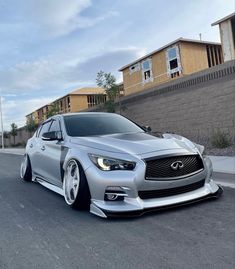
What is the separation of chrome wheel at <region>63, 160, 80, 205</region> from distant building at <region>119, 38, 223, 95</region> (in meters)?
19.9

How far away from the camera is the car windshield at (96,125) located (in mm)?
6289

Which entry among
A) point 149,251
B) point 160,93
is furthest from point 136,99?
point 149,251

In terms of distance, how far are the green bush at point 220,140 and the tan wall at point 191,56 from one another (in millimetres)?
13381

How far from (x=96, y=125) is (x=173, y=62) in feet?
68.8

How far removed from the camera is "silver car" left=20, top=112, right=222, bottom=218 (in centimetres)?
473

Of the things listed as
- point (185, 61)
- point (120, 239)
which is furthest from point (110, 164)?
point (185, 61)

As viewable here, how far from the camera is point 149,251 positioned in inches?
146

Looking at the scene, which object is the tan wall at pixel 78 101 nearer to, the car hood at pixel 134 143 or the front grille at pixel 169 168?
the car hood at pixel 134 143

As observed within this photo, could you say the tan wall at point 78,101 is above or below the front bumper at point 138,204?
above

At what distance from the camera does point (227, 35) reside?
21.3m

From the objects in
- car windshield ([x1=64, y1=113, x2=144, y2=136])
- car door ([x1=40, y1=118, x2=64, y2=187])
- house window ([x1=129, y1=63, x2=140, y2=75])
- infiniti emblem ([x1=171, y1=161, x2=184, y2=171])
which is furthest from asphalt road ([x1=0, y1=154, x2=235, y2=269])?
house window ([x1=129, y1=63, x2=140, y2=75])

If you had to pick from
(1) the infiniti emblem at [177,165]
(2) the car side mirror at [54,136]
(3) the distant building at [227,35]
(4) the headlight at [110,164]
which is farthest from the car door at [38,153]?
(3) the distant building at [227,35]

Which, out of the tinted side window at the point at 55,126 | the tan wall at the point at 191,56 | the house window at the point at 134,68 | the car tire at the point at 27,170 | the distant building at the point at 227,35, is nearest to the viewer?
the tinted side window at the point at 55,126

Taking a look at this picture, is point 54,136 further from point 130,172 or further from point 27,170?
point 27,170
